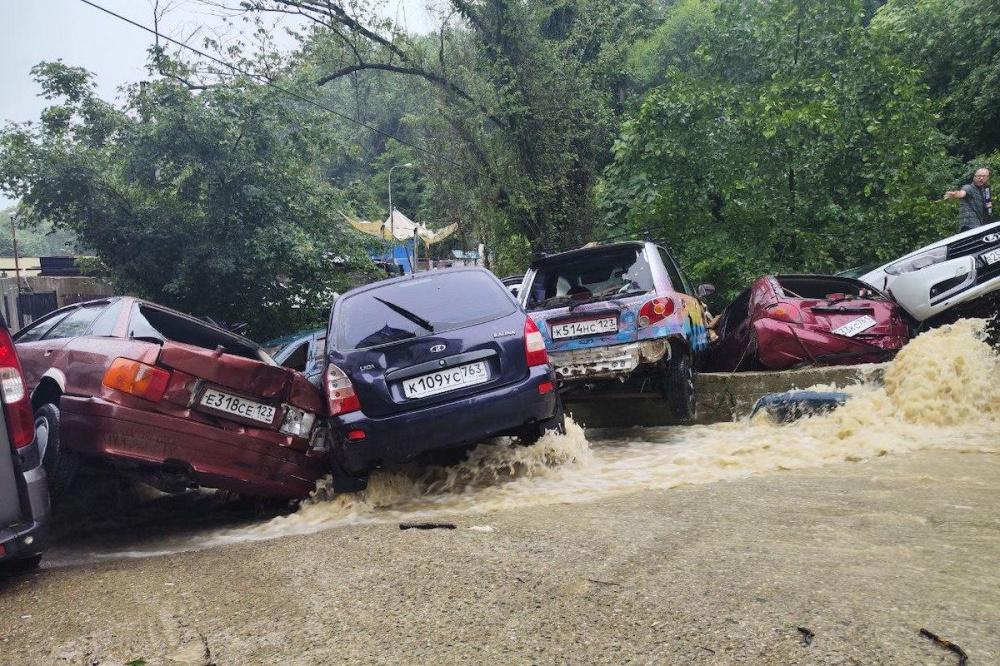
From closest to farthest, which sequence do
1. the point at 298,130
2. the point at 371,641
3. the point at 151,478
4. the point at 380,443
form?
the point at 371,641
the point at 151,478
the point at 380,443
the point at 298,130

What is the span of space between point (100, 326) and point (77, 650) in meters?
2.82

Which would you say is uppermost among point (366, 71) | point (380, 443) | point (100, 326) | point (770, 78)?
point (366, 71)

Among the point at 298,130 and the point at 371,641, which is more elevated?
the point at 298,130

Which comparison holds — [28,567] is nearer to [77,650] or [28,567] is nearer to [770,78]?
[77,650]

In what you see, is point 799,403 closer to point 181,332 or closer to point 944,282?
point 944,282

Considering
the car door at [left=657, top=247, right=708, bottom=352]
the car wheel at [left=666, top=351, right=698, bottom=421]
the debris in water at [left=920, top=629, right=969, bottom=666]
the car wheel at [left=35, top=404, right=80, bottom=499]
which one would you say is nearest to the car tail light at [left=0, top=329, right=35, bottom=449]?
the car wheel at [left=35, top=404, right=80, bottom=499]

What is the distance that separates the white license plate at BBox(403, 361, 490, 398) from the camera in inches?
220

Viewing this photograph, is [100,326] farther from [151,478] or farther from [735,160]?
[735,160]

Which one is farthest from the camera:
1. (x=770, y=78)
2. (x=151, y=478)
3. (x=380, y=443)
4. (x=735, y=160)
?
(x=770, y=78)

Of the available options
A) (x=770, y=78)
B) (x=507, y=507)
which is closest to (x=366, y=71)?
(x=770, y=78)

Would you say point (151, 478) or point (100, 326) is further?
point (100, 326)

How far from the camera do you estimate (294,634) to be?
3162mm

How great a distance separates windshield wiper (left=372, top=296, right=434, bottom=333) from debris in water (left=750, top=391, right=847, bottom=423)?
3457 mm

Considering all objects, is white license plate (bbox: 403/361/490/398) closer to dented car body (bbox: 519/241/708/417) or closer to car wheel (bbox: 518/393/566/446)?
car wheel (bbox: 518/393/566/446)
